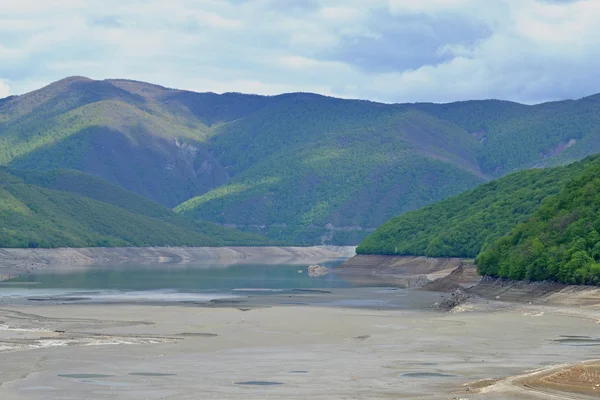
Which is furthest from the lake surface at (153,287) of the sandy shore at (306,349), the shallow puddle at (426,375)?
the shallow puddle at (426,375)

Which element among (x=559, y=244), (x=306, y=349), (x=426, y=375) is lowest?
(x=306, y=349)

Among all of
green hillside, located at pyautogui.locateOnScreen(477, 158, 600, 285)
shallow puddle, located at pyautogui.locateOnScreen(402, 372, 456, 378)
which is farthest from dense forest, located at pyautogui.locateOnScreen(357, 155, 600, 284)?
shallow puddle, located at pyautogui.locateOnScreen(402, 372, 456, 378)

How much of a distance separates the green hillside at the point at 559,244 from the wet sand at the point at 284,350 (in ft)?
17.9

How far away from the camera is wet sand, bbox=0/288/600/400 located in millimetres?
47531

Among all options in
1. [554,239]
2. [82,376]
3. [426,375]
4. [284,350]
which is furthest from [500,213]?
[82,376]

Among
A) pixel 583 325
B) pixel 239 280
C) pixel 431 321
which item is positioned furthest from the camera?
pixel 239 280

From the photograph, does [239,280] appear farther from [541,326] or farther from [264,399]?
[264,399]

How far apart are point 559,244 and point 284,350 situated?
50.0 m

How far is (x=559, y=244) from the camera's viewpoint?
355ft

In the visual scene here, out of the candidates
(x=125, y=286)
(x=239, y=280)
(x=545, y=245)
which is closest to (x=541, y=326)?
(x=545, y=245)

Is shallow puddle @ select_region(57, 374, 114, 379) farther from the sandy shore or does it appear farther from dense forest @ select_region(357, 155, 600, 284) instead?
dense forest @ select_region(357, 155, 600, 284)

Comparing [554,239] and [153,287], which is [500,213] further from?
[554,239]

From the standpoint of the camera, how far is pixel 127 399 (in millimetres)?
44812

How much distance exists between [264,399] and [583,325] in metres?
39.6
